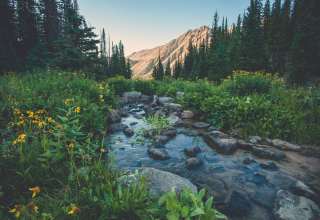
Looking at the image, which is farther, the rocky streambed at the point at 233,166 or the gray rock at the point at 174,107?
the gray rock at the point at 174,107

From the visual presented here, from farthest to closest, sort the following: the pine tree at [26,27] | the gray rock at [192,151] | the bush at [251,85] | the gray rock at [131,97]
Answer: the pine tree at [26,27] < the gray rock at [131,97] < the bush at [251,85] < the gray rock at [192,151]

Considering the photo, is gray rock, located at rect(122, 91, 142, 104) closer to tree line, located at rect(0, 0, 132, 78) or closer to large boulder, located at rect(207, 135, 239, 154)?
tree line, located at rect(0, 0, 132, 78)

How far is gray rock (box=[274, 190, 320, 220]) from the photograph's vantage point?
136 inches

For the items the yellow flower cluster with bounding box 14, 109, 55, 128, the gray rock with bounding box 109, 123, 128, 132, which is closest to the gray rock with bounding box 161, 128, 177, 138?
the gray rock with bounding box 109, 123, 128, 132

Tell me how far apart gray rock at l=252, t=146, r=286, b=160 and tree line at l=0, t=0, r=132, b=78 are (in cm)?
1411

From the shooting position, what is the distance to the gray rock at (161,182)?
11.1ft

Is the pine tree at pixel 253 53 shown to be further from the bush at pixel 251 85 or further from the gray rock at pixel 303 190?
the gray rock at pixel 303 190

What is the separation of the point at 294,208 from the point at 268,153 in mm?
2431

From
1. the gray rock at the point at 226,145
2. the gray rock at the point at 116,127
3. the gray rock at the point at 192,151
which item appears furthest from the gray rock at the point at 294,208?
the gray rock at the point at 116,127

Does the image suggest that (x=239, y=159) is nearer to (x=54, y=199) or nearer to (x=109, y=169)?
(x=109, y=169)

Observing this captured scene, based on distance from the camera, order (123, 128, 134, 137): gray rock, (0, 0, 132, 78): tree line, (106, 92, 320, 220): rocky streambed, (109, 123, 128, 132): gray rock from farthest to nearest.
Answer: (0, 0, 132, 78): tree line, (109, 123, 128, 132): gray rock, (123, 128, 134, 137): gray rock, (106, 92, 320, 220): rocky streambed

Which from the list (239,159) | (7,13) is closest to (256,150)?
(239,159)

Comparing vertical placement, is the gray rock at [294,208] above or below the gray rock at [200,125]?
below

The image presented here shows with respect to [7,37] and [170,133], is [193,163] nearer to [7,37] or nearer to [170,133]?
[170,133]
